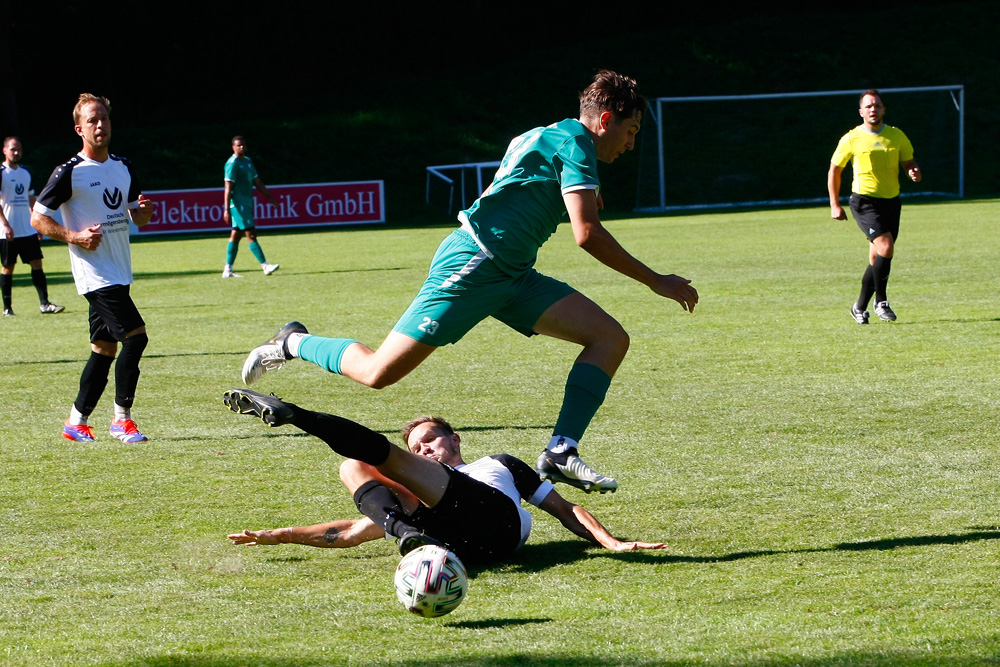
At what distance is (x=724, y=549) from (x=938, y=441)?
8.17 feet

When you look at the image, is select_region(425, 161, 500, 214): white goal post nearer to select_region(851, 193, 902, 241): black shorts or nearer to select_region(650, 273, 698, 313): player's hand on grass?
select_region(851, 193, 902, 241): black shorts

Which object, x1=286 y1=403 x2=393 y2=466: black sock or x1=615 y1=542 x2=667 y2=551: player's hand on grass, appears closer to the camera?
x1=286 y1=403 x2=393 y2=466: black sock

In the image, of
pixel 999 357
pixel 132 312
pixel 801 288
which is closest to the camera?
pixel 132 312

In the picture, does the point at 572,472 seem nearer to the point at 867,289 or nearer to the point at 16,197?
the point at 867,289

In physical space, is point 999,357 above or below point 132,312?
below

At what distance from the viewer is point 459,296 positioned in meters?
5.36

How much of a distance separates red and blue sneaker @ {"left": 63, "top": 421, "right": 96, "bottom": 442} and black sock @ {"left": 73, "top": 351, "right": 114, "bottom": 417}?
0.29 ft

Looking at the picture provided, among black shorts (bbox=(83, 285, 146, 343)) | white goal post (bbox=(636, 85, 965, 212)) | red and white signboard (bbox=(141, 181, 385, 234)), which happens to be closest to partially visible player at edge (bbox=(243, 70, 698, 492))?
black shorts (bbox=(83, 285, 146, 343))

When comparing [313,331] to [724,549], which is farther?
[313,331]

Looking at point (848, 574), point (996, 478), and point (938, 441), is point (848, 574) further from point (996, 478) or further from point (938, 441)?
point (938, 441)

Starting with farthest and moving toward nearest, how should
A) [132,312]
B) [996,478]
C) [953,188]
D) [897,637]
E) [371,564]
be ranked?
[953,188] → [132,312] → [996,478] → [371,564] → [897,637]

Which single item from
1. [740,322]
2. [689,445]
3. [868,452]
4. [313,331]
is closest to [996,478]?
[868,452]

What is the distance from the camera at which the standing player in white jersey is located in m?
15.8

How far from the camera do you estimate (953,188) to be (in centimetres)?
3612
